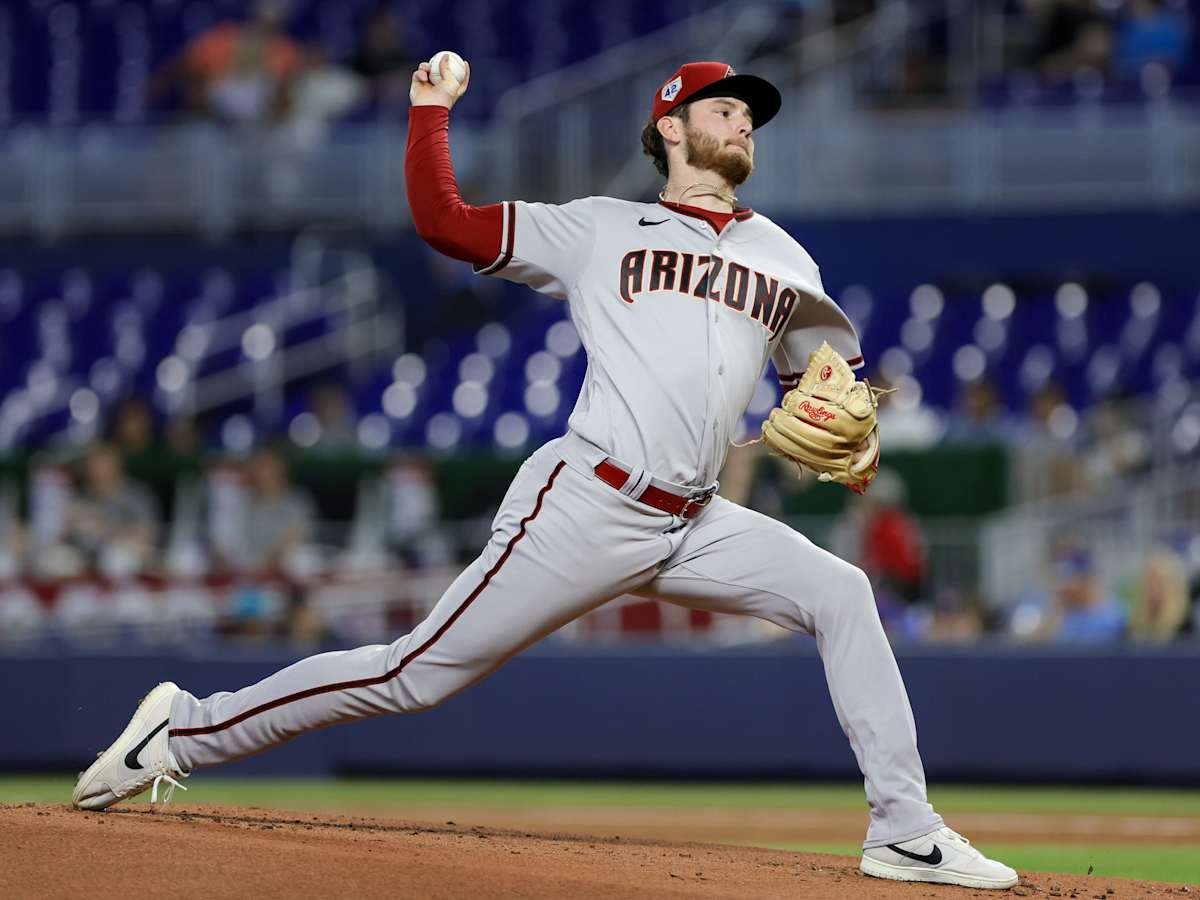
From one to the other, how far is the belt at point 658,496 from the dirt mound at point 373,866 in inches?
33.9

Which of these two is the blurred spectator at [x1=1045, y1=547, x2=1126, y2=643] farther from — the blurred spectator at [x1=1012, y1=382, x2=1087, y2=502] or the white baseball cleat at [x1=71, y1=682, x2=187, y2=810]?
the white baseball cleat at [x1=71, y1=682, x2=187, y2=810]

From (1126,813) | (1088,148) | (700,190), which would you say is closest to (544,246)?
(700,190)

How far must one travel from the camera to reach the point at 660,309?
4902mm

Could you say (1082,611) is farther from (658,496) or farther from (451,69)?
(451,69)

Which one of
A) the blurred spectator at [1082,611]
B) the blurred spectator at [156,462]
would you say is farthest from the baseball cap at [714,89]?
the blurred spectator at [156,462]

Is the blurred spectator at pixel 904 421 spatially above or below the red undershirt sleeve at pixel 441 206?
below

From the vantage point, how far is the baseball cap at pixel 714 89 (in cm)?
500

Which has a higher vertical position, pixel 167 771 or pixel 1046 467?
pixel 1046 467

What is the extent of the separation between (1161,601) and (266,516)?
198 inches

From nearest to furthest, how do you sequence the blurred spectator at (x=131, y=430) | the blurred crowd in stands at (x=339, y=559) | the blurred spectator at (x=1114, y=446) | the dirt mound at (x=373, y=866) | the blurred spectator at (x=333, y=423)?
the dirt mound at (x=373, y=866)
the blurred crowd in stands at (x=339, y=559)
the blurred spectator at (x=1114, y=446)
the blurred spectator at (x=131, y=430)
the blurred spectator at (x=333, y=423)

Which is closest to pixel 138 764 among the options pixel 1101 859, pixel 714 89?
pixel 714 89

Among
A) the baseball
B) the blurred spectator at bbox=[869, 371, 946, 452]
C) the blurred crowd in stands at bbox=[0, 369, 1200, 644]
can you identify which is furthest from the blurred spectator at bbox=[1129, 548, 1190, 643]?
the baseball

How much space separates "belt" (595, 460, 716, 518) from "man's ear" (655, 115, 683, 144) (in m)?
0.86

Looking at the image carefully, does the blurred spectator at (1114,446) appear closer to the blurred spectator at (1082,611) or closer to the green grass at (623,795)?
the blurred spectator at (1082,611)
